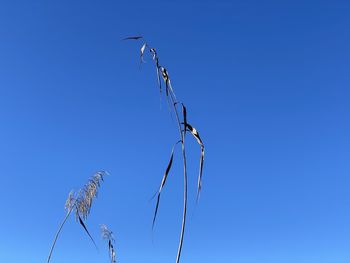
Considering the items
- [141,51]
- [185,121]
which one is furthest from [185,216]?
[141,51]

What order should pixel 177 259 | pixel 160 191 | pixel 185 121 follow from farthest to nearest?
pixel 185 121 < pixel 160 191 < pixel 177 259

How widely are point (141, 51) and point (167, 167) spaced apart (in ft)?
2.70

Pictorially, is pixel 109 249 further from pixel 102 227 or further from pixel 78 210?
pixel 102 227

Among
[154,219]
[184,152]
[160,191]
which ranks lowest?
[154,219]

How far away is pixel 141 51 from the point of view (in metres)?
2.81

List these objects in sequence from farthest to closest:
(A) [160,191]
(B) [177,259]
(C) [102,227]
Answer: (C) [102,227], (A) [160,191], (B) [177,259]

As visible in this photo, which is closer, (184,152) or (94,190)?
(184,152)

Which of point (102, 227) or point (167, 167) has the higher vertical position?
point (102, 227)

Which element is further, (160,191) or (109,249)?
(109,249)

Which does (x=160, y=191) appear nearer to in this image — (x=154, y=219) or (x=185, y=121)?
(x=154, y=219)

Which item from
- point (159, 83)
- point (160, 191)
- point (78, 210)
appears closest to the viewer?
point (160, 191)

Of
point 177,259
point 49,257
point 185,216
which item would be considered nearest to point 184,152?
point 185,216

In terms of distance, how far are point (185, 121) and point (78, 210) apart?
18.4 feet

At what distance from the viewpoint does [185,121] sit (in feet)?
8.16
